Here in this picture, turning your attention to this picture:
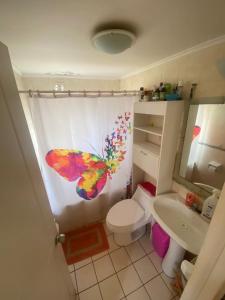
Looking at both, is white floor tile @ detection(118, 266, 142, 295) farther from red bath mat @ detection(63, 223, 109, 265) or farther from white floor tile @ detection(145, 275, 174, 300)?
red bath mat @ detection(63, 223, 109, 265)

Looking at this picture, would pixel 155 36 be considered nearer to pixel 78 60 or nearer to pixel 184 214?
pixel 78 60

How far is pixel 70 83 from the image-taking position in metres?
2.27

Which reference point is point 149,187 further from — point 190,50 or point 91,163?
point 190,50

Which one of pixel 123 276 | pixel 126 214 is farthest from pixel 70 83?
pixel 123 276

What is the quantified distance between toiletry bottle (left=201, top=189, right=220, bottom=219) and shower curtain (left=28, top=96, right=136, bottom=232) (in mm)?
1059

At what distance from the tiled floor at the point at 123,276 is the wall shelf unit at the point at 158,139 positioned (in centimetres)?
84

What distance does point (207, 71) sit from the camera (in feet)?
3.68

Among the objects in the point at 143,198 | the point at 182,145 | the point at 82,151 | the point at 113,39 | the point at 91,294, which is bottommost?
the point at 91,294

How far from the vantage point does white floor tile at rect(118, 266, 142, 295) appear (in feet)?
4.66

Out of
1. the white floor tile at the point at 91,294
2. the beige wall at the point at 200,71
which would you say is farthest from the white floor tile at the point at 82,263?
the beige wall at the point at 200,71

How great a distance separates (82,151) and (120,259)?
→ 1.36 m

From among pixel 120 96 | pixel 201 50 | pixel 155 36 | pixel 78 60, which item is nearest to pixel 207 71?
pixel 201 50

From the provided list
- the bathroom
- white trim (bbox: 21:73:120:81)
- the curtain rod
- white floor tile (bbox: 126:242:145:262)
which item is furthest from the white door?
white trim (bbox: 21:73:120:81)

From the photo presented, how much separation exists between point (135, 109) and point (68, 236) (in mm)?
→ 1946
